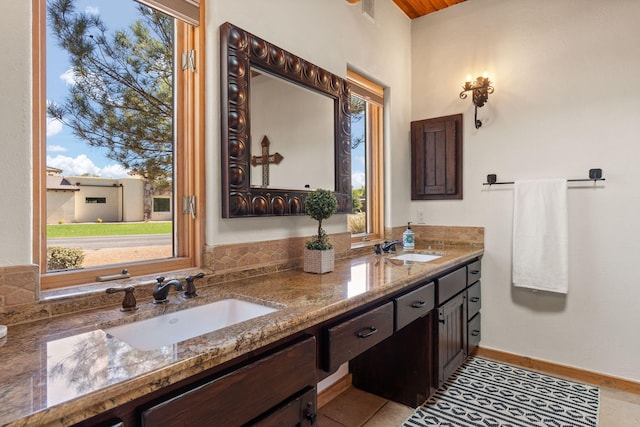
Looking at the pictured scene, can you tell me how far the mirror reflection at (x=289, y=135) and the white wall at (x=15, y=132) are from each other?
864 mm

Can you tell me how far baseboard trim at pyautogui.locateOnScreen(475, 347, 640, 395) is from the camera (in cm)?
237

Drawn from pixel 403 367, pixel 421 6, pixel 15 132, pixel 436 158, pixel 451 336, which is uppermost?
pixel 421 6

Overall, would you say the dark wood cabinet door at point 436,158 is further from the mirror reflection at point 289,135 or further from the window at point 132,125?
the window at point 132,125

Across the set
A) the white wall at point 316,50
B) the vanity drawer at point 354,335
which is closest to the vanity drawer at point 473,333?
the white wall at point 316,50

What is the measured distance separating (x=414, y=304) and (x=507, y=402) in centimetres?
104

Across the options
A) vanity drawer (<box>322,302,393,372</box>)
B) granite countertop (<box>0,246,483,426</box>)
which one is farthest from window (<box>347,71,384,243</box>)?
granite countertop (<box>0,246,483,426</box>)

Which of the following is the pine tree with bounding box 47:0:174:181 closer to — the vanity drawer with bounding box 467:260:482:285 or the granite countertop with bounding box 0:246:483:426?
the granite countertop with bounding box 0:246:483:426

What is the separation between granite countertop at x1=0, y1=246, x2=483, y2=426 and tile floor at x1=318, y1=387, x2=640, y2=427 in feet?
3.31

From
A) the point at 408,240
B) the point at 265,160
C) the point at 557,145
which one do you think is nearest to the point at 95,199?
the point at 265,160

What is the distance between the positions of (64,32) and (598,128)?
3.10m

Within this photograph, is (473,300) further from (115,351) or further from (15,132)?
(15,132)

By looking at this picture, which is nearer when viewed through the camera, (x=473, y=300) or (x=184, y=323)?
(x=184, y=323)

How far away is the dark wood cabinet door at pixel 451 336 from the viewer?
2.17m

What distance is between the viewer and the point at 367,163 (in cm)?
302
